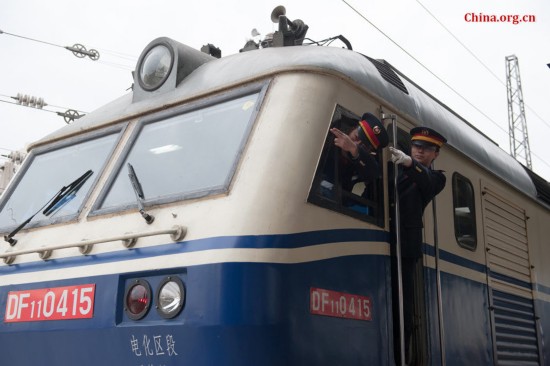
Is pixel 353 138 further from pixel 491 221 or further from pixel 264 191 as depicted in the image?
pixel 491 221

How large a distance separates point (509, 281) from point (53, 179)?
3936mm

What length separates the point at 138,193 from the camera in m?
3.85

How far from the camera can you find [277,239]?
3.22m

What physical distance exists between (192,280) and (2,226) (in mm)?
2275

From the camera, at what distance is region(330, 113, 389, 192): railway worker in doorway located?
12.2 feet

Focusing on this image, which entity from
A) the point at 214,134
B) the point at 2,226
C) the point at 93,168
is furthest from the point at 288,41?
the point at 2,226

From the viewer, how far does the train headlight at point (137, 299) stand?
3395 millimetres

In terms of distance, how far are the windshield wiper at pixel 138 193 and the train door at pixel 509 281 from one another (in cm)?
288

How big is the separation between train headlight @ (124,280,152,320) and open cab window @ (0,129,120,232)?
93 cm

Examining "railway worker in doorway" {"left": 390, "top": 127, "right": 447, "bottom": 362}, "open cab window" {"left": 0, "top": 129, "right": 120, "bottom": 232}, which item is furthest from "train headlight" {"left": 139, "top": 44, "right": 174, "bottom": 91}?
"railway worker in doorway" {"left": 390, "top": 127, "right": 447, "bottom": 362}

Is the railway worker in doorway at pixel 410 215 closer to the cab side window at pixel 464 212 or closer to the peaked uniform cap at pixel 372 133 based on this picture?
the peaked uniform cap at pixel 372 133

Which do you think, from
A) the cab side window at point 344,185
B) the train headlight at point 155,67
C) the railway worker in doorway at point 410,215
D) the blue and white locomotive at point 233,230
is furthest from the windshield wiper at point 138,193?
the railway worker in doorway at point 410,215

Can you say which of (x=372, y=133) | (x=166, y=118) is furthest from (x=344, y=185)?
(x=166, y=118)

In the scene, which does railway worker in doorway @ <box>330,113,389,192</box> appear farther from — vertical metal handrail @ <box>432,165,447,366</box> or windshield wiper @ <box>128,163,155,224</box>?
windshield wiper @ <box>128,163,155,224</box>
